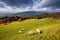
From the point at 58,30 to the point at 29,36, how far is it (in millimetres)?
3888

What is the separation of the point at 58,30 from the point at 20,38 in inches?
199

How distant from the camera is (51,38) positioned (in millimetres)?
18609

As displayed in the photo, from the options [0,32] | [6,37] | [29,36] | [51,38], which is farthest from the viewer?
Result: [0,32]

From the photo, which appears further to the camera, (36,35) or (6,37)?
(6,37)

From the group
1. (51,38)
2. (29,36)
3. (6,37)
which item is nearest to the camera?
(51,38)

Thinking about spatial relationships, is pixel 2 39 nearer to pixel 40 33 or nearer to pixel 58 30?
pixel 40 33

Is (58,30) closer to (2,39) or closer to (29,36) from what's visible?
(29,36)

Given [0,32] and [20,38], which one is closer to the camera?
[20,38]

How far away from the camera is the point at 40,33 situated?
65.9 ft

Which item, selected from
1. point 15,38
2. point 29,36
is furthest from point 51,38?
point 15,38

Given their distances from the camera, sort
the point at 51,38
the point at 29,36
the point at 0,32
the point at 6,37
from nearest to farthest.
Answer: the point at 51,38, the point at 29,36, the point at 6,37, the point at 0,32

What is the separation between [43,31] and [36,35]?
1.41 meters

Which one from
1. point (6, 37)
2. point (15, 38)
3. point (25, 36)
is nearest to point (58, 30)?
point (25, 36)

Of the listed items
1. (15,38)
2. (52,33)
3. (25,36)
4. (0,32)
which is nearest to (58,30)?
(52,33)
